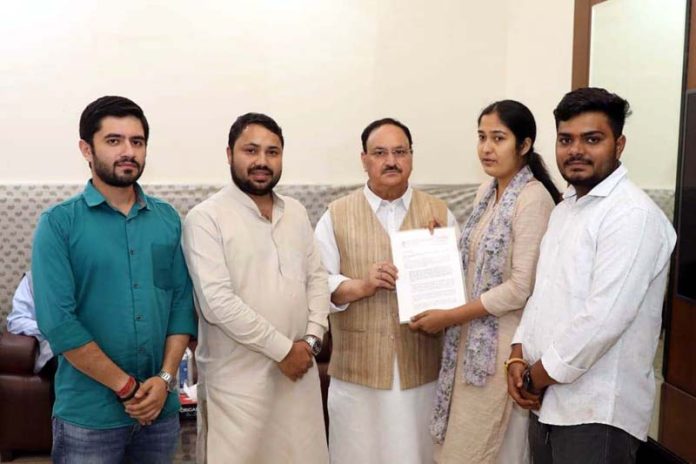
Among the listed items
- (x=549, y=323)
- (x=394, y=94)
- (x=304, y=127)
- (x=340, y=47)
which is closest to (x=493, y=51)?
(x=394, y=94)

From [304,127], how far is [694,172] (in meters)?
2.55

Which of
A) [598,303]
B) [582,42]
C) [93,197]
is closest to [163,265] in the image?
[93,197]

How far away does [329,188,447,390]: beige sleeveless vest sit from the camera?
8.23 ft

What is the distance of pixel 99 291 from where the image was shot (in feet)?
6.39

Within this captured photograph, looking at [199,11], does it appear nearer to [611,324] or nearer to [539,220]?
[539,220]

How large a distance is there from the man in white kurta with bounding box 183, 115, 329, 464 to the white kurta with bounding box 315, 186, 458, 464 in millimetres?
199

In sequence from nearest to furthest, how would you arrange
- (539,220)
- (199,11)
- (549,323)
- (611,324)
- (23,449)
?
(611,324) < (549,323) < (539,220) < (23,449) < (199,11)

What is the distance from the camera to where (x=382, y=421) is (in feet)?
8.34

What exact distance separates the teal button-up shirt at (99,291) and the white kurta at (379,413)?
0.73 metres

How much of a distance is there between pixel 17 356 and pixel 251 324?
6.17ft

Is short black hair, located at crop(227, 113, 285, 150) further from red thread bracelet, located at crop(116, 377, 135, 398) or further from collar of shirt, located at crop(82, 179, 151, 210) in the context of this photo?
red thread bracelet, located at crop(116, 377, 135, 398)

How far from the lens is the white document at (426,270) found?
238 centimetres

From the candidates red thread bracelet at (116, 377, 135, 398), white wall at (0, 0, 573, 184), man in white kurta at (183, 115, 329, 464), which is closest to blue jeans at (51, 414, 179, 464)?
red thread bracelet at (116, 377, 135, 398)

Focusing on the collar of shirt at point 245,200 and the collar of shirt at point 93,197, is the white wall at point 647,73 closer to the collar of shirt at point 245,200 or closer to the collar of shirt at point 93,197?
the collar of shirt at point 245,200
